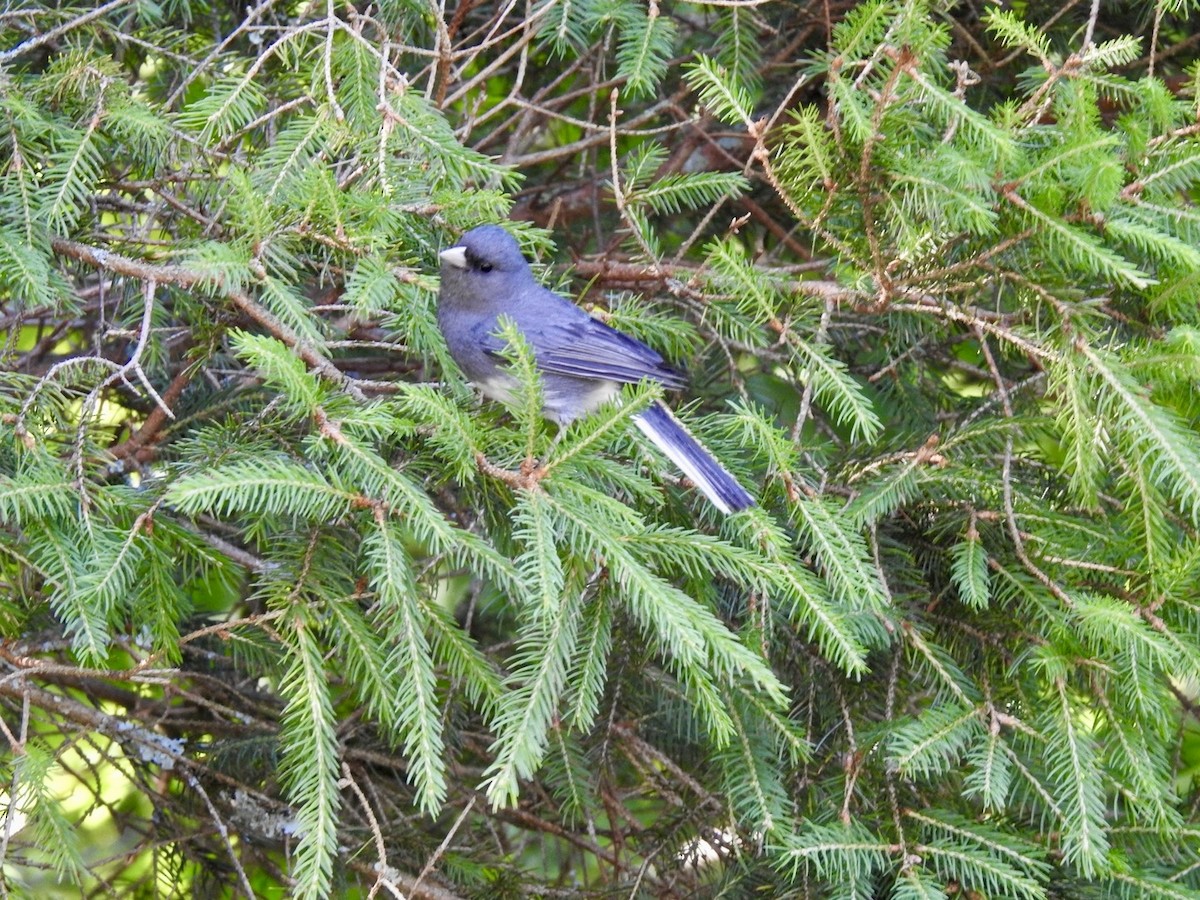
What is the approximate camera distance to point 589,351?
2.76 meters

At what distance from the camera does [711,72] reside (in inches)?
88.8

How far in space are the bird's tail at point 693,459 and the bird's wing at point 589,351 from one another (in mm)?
240

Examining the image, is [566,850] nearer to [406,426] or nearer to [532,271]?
[532,271]

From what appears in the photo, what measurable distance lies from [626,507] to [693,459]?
43cm

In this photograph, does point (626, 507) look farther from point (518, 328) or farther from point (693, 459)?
point (518, 328)

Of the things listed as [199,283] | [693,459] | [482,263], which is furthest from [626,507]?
[482,263]

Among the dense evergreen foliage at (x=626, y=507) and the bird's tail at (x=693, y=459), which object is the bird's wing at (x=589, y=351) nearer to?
the dense evergreen foliage at (x=626, y=507)

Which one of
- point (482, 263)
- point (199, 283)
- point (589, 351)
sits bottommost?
point (589, 351)

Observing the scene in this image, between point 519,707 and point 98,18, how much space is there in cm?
169

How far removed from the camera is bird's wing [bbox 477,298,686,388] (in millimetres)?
2639

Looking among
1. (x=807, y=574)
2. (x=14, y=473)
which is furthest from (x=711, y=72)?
(x=14, y=473)

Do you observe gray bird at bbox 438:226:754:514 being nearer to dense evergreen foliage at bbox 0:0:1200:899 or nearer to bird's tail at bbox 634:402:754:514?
dense evergreen foliage at bbox 0:0:1200:899

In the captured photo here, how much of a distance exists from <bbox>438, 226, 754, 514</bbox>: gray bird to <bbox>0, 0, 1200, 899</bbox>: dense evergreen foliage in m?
0.08

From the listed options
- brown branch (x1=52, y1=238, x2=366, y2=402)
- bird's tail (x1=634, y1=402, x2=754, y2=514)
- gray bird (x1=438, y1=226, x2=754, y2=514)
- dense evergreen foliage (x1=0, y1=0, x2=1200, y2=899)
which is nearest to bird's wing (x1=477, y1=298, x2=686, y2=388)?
gray bird (x1=438, y1=226, x2=754, y2=514)
